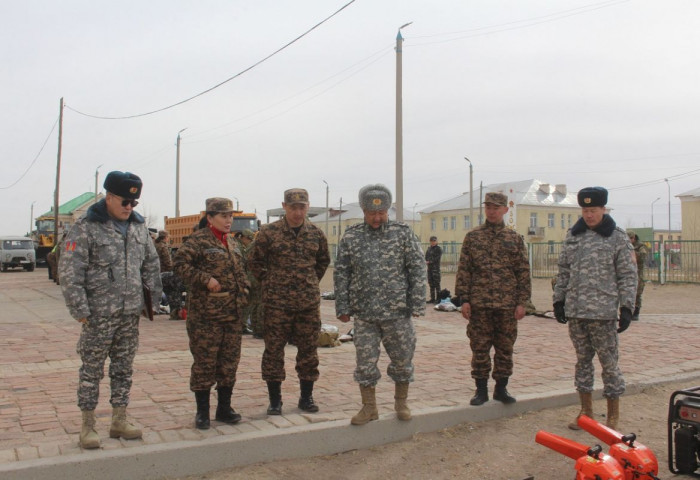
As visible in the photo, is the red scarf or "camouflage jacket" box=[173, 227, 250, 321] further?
the red scarf

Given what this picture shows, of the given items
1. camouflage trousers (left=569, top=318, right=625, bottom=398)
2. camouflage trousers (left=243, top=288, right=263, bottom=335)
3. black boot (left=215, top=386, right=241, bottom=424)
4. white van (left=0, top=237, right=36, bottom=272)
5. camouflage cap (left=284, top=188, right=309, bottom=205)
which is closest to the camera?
black boot (left=215, top=386, right=241, bottom=424)

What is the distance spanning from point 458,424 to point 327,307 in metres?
10.2

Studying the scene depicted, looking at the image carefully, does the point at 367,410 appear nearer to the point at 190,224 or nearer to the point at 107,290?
the point at 107,290

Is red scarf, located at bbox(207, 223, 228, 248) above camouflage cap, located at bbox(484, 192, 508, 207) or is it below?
below

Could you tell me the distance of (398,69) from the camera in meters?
16.9

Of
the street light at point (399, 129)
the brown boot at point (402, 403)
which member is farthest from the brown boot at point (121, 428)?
the street light at point (399, 129)

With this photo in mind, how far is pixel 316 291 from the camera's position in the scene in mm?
5148

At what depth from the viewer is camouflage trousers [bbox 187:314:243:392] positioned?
469 cm

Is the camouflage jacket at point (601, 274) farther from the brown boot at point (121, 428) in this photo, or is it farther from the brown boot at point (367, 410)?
the brown boot at point (121, 428)

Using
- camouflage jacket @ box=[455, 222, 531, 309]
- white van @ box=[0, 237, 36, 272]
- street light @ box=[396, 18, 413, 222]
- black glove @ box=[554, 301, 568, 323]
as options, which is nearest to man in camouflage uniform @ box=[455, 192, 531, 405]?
camouflage jacket @ box=[455, 222, 531, 309]

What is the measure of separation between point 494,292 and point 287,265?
1759 millimetres

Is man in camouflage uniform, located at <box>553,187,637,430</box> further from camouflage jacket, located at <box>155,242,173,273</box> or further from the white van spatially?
the white van

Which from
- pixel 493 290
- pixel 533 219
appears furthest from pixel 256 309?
pixel 533 219

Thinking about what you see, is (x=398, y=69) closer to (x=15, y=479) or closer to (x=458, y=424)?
(x=458, y=424)
